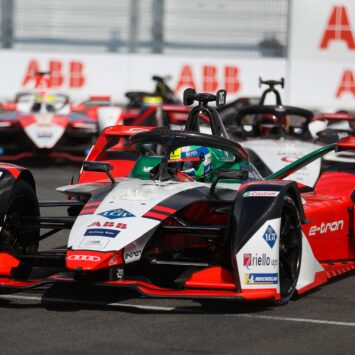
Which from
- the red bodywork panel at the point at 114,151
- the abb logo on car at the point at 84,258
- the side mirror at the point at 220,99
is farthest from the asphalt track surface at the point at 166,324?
the red bodywork panel at the point at 114,151

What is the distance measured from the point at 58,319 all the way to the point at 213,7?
1863 cm

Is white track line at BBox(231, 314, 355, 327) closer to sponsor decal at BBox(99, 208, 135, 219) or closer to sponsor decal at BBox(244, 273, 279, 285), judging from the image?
sponsor decal at BBox(244, 273, 279, 285)

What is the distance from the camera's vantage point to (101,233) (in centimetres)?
682

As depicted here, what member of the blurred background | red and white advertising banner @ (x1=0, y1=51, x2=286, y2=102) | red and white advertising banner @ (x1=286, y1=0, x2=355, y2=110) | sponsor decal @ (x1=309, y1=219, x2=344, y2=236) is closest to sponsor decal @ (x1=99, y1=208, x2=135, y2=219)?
sponsor decal @ (x1=309, y1=219, x2=344, y2=236)

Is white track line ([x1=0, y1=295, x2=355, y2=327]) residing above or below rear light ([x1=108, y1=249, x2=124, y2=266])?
below

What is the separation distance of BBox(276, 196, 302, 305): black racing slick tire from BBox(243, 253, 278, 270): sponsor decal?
34 centimetres

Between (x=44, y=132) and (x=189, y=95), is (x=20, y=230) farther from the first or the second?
(x=44, y=132)

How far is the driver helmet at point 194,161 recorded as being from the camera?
828 cm

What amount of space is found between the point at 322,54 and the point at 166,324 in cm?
1864

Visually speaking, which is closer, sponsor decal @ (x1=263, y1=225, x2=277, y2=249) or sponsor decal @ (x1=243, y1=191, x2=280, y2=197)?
sponsor decal @ (x1=263, y1=225, x2=277, y2=249)

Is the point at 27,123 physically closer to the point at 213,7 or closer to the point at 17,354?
the point at 213,7

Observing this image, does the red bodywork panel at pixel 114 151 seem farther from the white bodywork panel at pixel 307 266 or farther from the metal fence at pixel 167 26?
the metal fence at pixel 167 26

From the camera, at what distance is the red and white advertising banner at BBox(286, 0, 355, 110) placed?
24.3m

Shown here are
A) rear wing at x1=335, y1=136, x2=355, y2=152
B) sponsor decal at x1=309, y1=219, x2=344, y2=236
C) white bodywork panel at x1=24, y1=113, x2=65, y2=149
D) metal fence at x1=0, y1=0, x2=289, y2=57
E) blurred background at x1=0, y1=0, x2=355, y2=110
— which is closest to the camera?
sponsor decal at x1=309, y1=219, x2=344, y2=236
